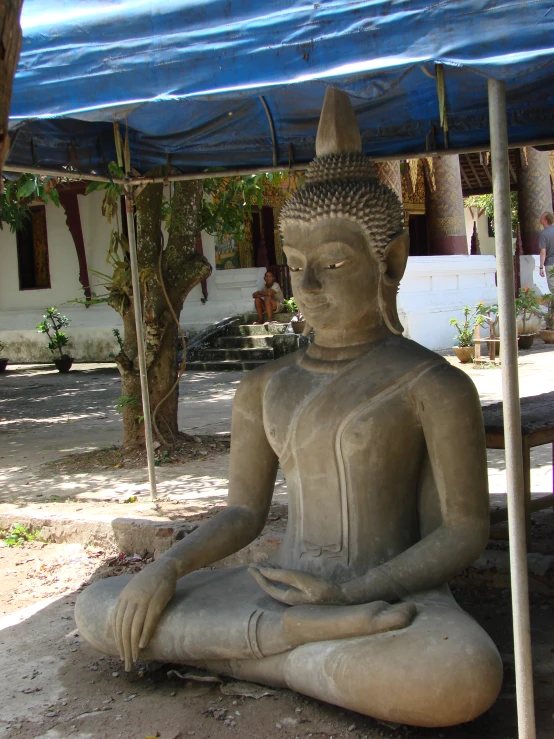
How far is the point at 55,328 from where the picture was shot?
596 inches

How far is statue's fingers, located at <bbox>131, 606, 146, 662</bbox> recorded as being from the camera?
113 inches

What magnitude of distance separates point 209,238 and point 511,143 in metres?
11.6

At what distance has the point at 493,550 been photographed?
3.86 m

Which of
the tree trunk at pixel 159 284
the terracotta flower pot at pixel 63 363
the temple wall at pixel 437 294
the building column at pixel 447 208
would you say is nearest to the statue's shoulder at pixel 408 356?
the tree trunk at pixel 159 284

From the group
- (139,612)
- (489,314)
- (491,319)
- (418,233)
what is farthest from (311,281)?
(418,233)

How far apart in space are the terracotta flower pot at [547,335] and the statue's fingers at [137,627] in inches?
450

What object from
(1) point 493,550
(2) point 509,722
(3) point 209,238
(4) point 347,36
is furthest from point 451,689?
(3) point 209,238

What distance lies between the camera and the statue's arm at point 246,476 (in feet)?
10.3

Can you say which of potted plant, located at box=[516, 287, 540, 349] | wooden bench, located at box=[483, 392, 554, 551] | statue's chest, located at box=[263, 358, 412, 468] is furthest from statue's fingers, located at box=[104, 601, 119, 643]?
potted plant, located at box=[516, 287, 540, 349]

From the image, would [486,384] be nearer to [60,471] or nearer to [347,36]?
[60,471]

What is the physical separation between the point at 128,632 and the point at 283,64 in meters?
1.89

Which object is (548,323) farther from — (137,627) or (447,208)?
(137,627)

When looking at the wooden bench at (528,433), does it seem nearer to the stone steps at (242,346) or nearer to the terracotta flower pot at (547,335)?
the stone steps at (242,346)

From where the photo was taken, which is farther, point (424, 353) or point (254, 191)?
point (254, 191)
